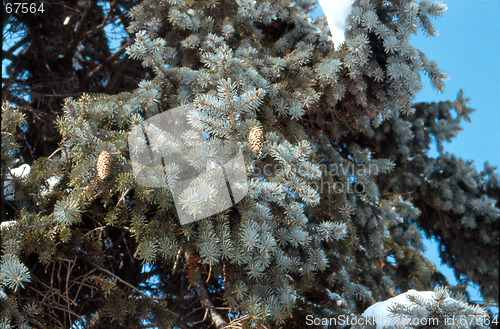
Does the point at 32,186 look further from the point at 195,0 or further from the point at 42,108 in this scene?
the point at 42,108

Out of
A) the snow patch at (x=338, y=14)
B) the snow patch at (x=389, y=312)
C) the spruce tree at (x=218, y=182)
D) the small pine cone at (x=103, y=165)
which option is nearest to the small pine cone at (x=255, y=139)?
the spruce tree at (x=218, y=182)

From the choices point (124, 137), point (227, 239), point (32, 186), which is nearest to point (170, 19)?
point (124, 137)

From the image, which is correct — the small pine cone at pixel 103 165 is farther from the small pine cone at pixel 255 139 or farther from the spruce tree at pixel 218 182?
the small pine cone at pixel 255 139
